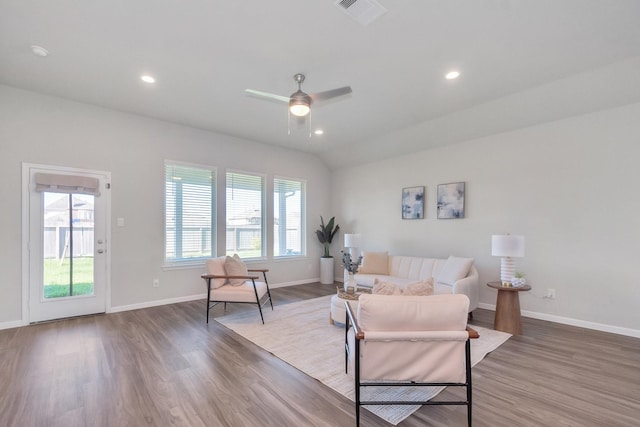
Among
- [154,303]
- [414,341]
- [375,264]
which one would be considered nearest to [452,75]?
[414,341]

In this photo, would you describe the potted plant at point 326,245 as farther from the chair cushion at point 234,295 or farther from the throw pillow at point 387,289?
the throw pillow at point 387,289

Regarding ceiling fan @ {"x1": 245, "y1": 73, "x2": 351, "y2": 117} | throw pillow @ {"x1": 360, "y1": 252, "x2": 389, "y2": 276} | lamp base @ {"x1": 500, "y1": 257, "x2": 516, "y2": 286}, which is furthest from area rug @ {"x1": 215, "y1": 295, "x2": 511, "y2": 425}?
ceiling fan @ {"x1": 245, "y1": 73, "x2": 351, "y2": 117}

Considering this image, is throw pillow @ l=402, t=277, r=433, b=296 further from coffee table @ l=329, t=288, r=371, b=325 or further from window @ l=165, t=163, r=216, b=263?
window @ l=165, t=163, r=216, b=263

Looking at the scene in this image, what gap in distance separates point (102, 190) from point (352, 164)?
4.82 meters

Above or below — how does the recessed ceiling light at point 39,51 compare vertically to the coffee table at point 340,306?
above

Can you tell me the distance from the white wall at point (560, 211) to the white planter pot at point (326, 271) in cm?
213

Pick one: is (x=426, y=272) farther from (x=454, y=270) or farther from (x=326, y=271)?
(x=326, y=271)

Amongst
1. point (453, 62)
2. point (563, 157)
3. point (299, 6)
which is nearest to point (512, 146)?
point (563, 157)

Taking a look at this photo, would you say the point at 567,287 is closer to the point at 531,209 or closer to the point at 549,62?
the point at 531,209

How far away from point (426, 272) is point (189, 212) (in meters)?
4.27

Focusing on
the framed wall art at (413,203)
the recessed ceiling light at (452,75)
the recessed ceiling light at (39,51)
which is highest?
the recessed ceiling light at (39,51)

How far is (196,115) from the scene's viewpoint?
4.74m

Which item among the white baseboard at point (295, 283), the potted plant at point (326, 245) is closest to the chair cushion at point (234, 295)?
the white baseboard at point (295, 283)

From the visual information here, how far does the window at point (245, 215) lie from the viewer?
5.86m
